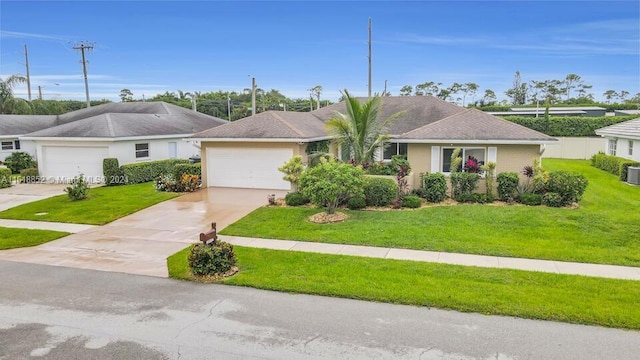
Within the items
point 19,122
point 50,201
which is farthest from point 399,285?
point 19,122

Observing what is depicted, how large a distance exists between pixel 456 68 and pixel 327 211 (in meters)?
36.3

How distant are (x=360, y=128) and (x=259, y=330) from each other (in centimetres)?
1239

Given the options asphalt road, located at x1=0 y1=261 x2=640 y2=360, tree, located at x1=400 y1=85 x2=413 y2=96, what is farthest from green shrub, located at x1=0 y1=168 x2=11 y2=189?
tree, located at x1=400 y1=85 x2=413 y2=96

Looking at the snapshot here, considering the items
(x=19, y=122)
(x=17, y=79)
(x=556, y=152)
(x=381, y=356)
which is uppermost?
(x=17, y=79)

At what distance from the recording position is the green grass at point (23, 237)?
1300 cm

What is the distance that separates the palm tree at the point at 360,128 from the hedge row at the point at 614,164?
12642mm

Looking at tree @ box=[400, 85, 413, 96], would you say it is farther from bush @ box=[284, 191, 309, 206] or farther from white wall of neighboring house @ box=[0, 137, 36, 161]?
bush @ box=[284, 191, 309, 206]

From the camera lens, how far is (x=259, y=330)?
7113 mm

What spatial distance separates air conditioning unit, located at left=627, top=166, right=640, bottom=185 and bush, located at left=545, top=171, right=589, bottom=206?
6993mm

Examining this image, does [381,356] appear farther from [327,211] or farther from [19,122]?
[19,122]

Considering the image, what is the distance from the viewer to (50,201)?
19.3 meters

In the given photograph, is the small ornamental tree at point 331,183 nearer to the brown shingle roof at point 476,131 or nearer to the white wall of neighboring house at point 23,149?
the brown shingle roof at point 476,131

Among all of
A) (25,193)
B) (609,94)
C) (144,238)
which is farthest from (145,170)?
(609,94)

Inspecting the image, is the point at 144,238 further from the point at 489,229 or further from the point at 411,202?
the point at 489,229
